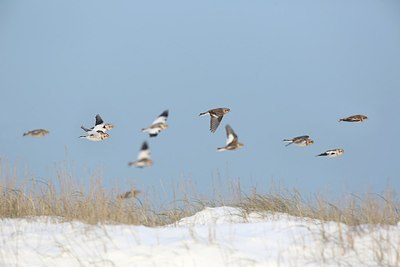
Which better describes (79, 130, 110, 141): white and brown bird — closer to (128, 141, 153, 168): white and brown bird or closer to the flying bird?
the flying bird

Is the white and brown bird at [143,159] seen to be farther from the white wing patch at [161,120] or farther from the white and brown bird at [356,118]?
the white and brown bird at [356,118]

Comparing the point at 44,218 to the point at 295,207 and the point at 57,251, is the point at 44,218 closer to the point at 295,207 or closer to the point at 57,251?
the point at 57,251

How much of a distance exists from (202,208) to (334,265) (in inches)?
131

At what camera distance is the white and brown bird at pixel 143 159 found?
507cm

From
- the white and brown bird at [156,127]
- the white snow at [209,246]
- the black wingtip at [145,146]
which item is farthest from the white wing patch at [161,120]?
the white snow at [209,246]

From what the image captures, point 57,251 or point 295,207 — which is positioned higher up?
point 295,207

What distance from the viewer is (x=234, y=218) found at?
791 cm

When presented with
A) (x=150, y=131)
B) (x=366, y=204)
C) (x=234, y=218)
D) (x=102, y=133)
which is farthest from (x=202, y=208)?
(x=150, y=131)

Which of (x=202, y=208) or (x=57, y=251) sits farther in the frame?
(x=202, y=208)

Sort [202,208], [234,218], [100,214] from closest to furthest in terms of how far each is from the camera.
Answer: [100,214] < [234,218] < [202,208]

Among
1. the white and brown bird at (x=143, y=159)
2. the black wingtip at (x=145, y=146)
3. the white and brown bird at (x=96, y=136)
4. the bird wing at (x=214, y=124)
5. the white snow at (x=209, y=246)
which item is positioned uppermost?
the bird wing at (x=214, y=124)

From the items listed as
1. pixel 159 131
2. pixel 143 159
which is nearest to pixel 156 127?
pixel 159 131

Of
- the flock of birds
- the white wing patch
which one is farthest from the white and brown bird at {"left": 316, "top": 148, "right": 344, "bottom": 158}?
the white wing patch

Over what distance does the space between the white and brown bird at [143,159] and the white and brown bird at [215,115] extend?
2.76m
